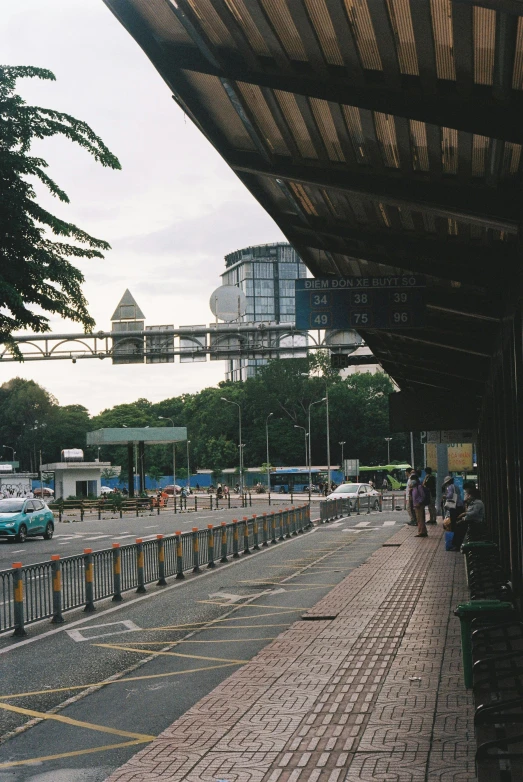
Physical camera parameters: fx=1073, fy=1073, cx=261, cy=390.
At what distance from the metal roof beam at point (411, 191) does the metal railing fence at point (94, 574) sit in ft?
22.6

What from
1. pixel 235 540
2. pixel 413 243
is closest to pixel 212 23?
pixel 413 243

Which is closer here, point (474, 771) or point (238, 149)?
point (474, 771)

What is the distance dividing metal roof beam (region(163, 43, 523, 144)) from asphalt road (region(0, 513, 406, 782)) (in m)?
4.92

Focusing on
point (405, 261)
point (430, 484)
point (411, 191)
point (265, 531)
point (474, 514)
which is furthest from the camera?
point (430, 484)

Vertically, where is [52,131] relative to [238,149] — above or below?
above

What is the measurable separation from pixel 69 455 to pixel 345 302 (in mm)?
80505

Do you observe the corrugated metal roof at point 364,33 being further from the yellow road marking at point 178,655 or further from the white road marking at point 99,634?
the white road marking at point 99,634

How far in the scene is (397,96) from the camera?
7.57m

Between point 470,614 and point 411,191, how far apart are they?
3652 mm

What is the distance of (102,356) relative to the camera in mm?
43781

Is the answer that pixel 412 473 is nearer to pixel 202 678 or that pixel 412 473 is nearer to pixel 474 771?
pixel 202 678

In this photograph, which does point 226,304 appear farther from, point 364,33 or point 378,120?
point 364,33

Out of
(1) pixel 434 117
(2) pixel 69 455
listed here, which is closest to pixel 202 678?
(1) pixel 434 117

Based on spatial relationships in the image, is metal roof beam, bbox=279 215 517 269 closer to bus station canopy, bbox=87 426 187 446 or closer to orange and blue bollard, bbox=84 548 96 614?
orange and blue bollard, bbox=84 548 96 614
